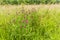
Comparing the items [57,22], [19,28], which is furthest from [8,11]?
[57,22]

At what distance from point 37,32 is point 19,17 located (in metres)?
0.57

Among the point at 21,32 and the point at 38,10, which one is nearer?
the point at 21,32

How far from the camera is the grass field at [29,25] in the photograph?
18.0 feet

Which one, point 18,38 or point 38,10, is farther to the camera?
point 38,10

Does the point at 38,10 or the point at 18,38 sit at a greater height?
the point at 38,10

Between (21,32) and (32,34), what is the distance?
26 centimetres

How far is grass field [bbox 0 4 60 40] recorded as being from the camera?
5.48 meters

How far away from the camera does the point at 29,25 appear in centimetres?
559

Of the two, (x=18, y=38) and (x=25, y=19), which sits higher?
(x=25, y=19)

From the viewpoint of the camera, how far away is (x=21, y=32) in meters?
5.48

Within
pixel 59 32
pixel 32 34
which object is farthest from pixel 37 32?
pixel 59 32

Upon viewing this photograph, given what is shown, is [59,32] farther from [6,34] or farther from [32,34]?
[6,34]

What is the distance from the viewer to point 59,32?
5.75 metres

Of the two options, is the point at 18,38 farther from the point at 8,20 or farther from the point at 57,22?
the point at 57,22
